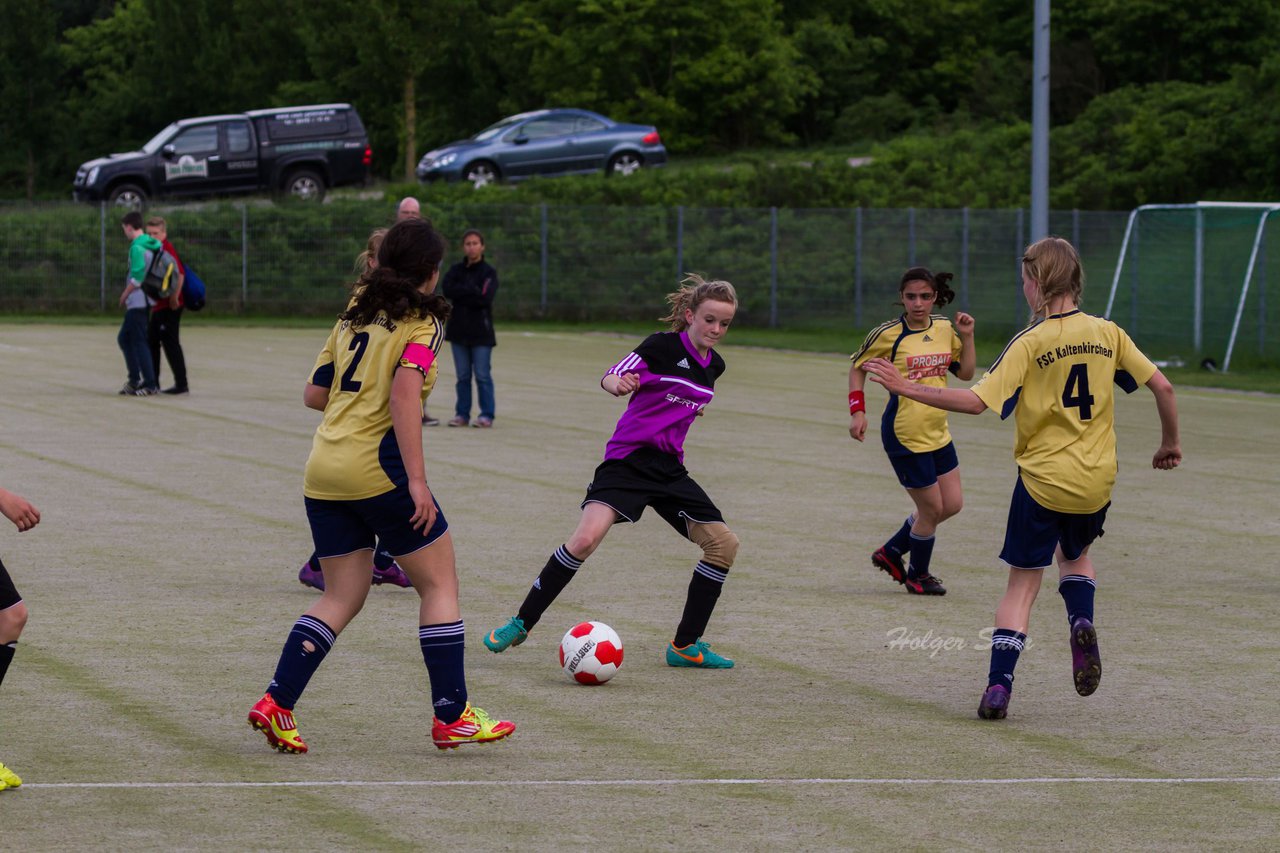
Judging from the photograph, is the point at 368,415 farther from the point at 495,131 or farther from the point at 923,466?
the point at 495,131

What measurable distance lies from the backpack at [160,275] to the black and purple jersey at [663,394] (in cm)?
1252

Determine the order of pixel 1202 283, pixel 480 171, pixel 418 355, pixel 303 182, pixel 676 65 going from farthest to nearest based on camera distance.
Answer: pixel 676 65, pixel 480 171, pixel 303 182, pixel 1202 283, pixel 418 355

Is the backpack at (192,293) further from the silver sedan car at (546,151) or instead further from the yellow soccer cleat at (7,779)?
the silver sedan car at (546,151)

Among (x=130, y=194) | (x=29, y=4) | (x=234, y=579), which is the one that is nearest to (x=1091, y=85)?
(x=130, y=194)

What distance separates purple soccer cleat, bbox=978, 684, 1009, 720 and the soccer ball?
146cm

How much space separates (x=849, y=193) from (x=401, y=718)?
3200cm

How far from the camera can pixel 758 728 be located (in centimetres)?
647

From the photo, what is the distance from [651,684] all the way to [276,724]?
181 cm

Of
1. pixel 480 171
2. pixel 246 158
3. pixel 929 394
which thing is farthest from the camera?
pixel 480 171

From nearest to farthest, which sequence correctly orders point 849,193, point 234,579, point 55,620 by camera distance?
point 55,620
point 234,579
point 849,193

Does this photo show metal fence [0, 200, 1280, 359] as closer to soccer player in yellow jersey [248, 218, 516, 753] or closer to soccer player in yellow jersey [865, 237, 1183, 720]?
soccer player in yellow jersey [865, 237, 1183, 720]

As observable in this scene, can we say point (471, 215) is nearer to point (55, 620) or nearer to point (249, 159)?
point (249, 159)

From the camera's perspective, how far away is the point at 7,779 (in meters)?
5.50

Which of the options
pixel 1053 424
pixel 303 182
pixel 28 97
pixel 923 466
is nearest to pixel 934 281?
pixel 923 466
